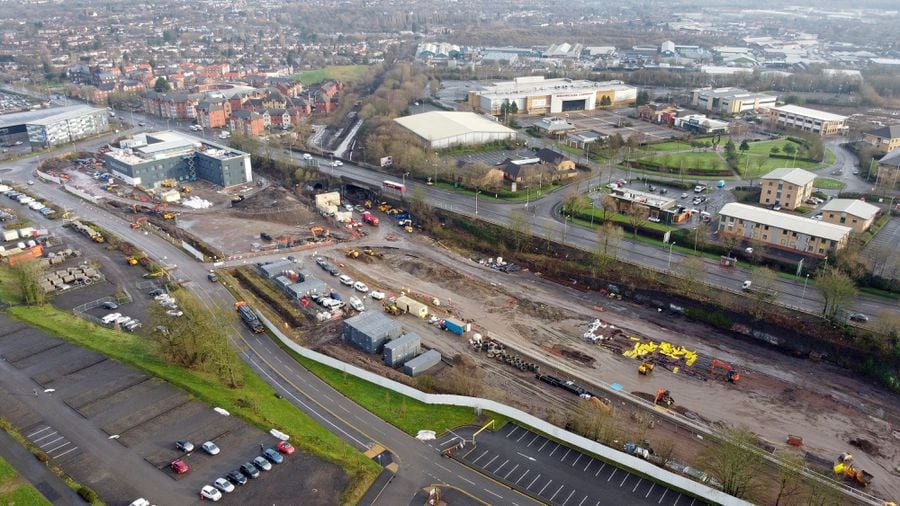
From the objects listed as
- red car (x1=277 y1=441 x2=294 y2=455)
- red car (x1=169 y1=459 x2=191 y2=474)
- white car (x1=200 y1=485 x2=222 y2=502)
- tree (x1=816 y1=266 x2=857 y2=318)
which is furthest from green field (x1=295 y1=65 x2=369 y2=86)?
white car (x1=200 y1=485 x2=222 y2=502)

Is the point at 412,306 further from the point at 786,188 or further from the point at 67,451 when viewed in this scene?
the point at 786,188

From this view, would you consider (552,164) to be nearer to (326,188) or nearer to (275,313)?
(326,188)

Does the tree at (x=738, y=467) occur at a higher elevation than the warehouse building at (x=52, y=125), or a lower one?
lower

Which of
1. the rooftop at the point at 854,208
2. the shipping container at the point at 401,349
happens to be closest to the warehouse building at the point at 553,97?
the rooftop at the point at 854,208

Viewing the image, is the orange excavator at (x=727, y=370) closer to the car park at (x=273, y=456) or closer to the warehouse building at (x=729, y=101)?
the car park at (x=273, y=456)

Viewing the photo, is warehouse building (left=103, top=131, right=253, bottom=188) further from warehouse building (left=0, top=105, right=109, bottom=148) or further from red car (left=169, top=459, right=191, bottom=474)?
red car (left=169, top=459, right=191, bottom=474)

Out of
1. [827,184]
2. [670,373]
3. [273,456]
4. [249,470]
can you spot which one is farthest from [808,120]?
[249,470]
